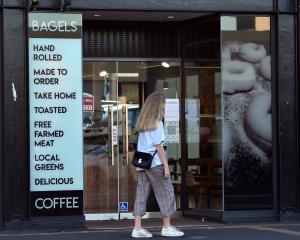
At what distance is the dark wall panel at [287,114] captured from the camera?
1093 centimetres

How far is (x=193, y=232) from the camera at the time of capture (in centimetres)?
1010

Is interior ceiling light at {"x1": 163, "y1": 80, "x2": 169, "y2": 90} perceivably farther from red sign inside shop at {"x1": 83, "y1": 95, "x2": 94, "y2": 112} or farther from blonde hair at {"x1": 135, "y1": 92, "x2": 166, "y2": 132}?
blonde hair at {"x1": 135, "y1": 92, "x2": 166, "y2": 132}

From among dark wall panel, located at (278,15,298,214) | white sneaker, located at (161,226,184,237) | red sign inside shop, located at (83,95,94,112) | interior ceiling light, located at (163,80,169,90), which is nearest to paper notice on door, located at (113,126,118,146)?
red sign inside shop, located at (83,95,94,112)

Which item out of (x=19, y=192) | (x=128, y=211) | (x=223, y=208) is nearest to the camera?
(x=19, y=192)

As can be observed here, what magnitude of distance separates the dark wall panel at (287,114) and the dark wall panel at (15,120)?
3.85m

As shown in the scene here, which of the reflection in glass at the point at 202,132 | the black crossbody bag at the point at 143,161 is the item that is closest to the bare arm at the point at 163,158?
the black crossbody bag at the point at 143,161

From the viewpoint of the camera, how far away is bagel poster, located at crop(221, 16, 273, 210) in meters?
10.9

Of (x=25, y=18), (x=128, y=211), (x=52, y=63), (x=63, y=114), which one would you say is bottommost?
(x=128, y=211)

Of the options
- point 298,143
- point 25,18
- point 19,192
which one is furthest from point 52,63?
point 298,143

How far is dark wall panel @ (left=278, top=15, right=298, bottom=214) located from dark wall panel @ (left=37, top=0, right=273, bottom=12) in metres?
0.46

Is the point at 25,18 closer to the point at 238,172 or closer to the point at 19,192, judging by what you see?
the point at 19,192

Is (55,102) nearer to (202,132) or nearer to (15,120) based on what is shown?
(15,120)

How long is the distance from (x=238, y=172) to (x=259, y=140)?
0.59 m

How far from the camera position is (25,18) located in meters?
10.1
